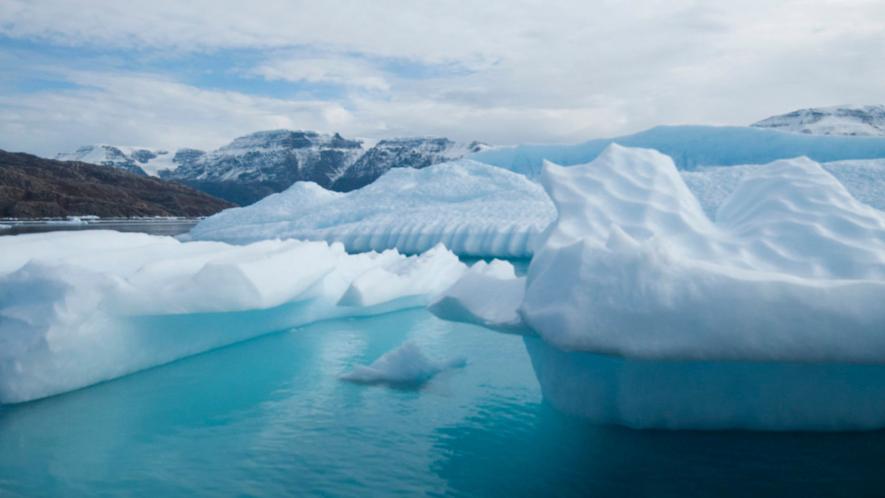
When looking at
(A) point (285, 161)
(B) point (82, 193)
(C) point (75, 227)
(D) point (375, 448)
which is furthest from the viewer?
(A) point (285, 161)

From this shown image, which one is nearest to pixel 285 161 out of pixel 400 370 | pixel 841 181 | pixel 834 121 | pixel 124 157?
pixel 124 157

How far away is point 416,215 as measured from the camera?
1859 cm

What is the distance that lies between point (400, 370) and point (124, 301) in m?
2.07

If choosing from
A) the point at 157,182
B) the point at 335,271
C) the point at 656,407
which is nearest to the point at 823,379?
the point at 656,407

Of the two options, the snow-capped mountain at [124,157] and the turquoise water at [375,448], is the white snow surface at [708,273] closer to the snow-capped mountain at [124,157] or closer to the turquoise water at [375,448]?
the turquoise water at [375,448]

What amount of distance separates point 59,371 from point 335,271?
3598 mm

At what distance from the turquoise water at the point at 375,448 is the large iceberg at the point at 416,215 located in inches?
429

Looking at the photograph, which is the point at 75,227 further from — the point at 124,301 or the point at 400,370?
the point at 400,370

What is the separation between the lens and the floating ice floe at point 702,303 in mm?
2584

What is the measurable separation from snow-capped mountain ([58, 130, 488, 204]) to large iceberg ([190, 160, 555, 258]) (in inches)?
3853

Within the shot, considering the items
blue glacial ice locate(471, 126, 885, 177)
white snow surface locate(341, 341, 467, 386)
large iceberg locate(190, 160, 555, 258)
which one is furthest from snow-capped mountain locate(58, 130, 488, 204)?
white snow surface locate(341, 341, 467, 386)

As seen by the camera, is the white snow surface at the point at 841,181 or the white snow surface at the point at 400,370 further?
the white snow surface at the point at 841,181

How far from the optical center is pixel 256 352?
20.7 feet

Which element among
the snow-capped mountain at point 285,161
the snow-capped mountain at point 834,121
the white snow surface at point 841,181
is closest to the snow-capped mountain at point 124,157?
the snow-capped mountain at point 285,161
